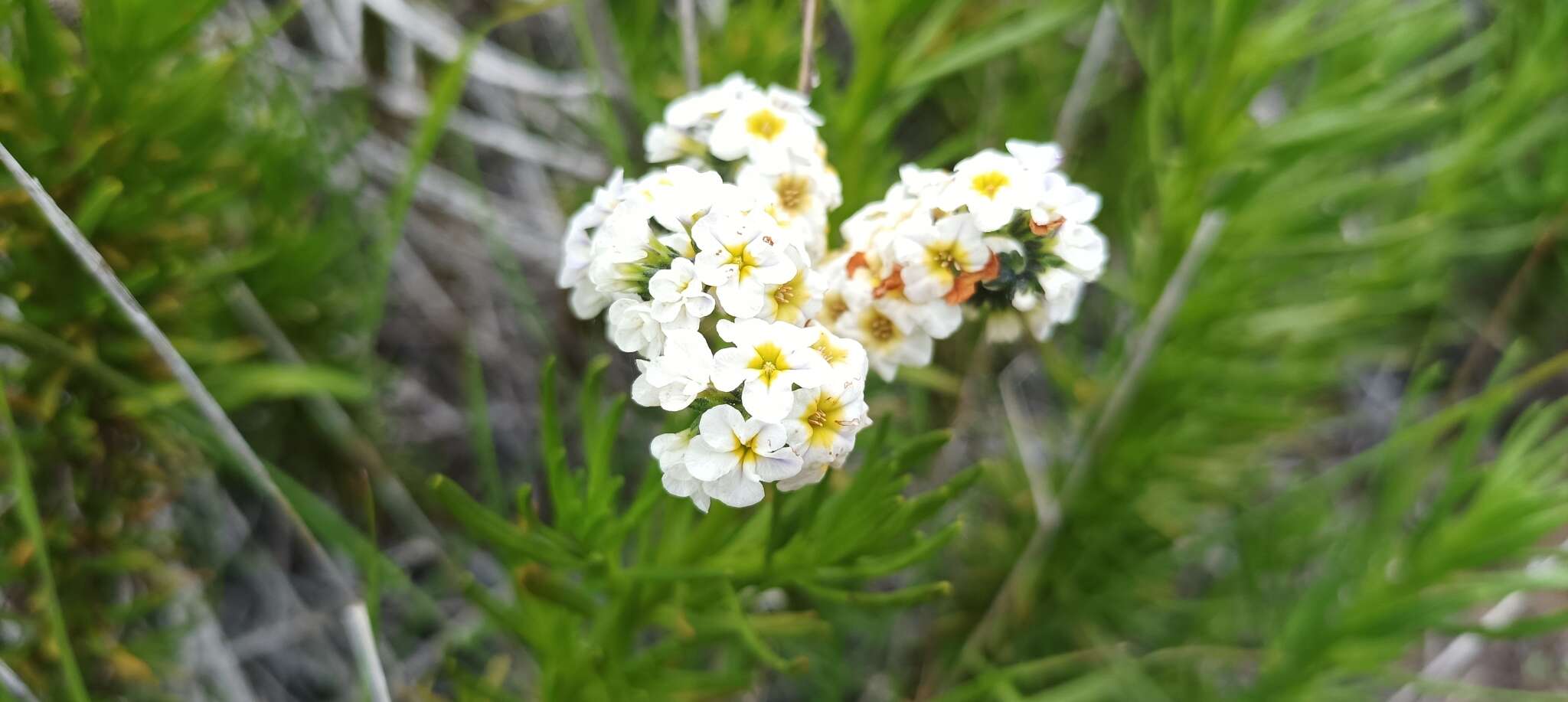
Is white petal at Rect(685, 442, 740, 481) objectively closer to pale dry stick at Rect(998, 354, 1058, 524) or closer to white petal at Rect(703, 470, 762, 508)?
white petal at Rect(703, 470, 762, 508)

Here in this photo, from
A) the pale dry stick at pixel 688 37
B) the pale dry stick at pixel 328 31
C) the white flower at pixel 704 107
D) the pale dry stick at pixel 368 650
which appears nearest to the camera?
the white flower at pixel 704 107

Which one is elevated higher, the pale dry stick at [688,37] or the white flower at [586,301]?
the pale dry stick at [688,37]

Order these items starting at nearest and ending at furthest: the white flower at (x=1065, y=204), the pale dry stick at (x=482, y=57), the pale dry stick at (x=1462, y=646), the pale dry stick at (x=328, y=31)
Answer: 1. the white flower at (x=1065, y=204)
2. the pale dry stick at (x=482, y=57)
3. the pale dry stick at (x=328, y=31)
4. the pale dry stick at (x=1462, y=646)

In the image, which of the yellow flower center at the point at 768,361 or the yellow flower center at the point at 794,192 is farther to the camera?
the yellow flower center at the point at 794,192

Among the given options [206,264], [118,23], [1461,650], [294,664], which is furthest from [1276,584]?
[118,23]

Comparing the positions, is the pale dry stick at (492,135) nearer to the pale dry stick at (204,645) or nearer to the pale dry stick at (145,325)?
the pale dry stick at (145,325)

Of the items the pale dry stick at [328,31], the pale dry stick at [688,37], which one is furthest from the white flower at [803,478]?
the pale dry stick at [328,31]

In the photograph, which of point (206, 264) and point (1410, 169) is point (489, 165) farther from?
point (1410, 169)
